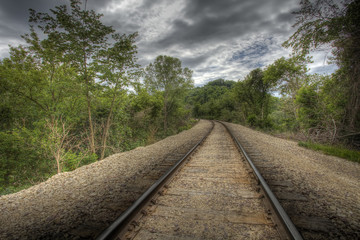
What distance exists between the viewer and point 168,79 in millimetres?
19906

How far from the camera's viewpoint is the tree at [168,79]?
1930 centimetres

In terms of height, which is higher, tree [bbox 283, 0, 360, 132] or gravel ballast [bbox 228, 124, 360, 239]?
tree [bbox 283, 0, 360, 132]

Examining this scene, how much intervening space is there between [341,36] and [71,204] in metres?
9.12

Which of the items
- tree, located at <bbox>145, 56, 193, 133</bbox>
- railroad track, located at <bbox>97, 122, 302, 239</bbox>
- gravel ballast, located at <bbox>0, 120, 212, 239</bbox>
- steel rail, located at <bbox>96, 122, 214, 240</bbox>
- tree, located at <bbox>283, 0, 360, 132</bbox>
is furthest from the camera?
tree, located at <bbox>145, 56, 193, 133</bbox>

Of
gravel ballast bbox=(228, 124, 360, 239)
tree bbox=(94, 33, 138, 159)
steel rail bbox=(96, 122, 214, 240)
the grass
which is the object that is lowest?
the grass

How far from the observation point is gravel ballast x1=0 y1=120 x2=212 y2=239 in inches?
67.2

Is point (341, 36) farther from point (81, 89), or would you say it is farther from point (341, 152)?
point (81, 89)

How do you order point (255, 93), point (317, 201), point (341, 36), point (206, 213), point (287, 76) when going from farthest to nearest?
1. point (255, 93)
2. point (287, 76)
3. point (341, 36)
4. point (317, 201)
5. point (206, 213)

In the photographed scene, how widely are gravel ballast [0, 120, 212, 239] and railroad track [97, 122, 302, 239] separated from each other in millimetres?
350

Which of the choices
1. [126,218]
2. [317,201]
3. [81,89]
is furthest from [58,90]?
[317,201]

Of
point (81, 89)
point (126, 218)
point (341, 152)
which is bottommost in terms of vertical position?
point (341, 152)

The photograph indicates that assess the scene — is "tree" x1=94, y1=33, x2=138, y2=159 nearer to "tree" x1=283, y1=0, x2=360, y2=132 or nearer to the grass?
"tree" x1=283, y1=0, x2=360, y2=132

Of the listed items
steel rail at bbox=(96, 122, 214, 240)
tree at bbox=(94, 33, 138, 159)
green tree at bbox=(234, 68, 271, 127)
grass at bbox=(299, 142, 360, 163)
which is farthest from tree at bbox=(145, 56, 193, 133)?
steel rail at bbox=(96, 122, 214, 240)

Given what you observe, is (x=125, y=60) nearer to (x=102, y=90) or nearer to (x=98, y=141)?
(x=102, y=90)
